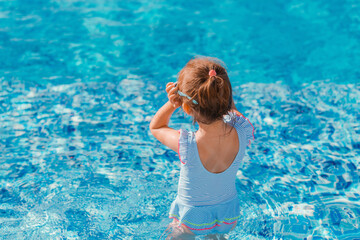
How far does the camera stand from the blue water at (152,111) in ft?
11.2

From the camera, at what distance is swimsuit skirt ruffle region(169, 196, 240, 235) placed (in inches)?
109

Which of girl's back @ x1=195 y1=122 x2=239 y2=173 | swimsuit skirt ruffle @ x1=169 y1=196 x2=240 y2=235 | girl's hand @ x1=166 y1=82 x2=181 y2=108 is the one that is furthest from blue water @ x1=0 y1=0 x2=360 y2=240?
girl's hand @ x1=166 y1=82 x2=181 y2=108

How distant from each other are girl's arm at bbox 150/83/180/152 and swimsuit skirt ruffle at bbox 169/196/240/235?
0.46 metres

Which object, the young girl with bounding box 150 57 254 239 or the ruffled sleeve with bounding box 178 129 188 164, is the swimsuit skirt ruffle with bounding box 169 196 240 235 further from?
the ruffled sleeve with bounding box 178 129 188 164

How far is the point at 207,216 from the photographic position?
2.77 meters

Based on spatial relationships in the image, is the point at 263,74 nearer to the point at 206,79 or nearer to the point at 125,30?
the point at 125,30

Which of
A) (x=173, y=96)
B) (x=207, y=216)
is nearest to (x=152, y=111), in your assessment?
(x=207, y=216)

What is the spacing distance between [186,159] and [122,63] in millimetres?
3648

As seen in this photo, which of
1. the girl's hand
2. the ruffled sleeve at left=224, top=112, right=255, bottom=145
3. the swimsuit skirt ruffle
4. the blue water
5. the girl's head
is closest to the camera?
the girl's head

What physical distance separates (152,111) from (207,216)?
223 cm

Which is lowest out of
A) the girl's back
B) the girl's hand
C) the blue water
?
the blue water

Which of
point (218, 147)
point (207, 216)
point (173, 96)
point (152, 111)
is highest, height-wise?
point (173, 96)

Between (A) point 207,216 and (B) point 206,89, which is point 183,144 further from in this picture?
(A) point 207,216

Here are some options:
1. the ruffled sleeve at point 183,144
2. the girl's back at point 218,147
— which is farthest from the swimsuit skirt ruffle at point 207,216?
the ruffled sleeve at point 183,144
